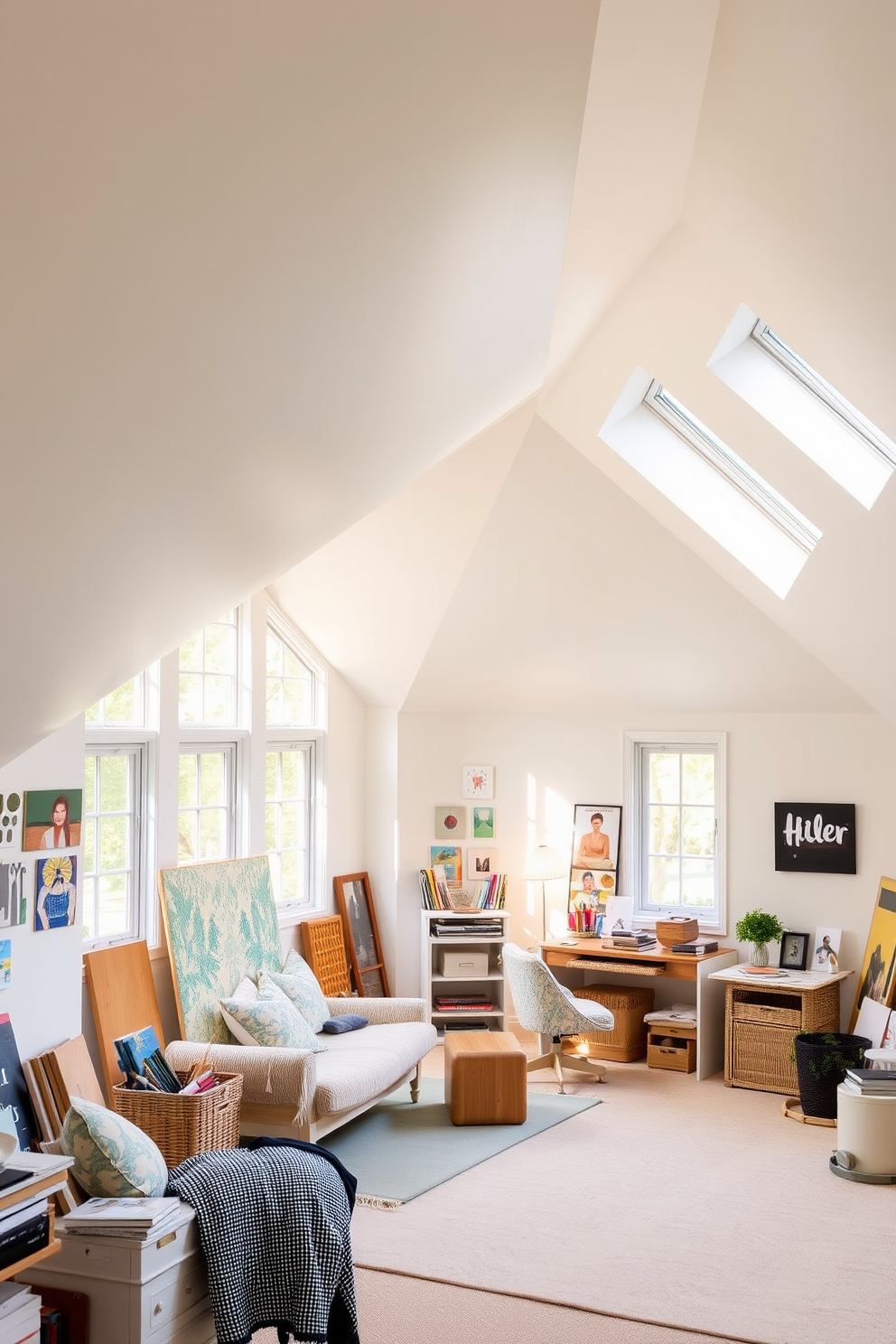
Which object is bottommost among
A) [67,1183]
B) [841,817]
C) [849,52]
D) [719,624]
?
[67,1183]

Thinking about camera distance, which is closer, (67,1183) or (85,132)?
(85,132)

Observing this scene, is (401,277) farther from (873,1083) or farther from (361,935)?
(361,935)

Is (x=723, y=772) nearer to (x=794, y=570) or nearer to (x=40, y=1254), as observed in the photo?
(x=794, y=570)

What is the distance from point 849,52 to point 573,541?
376 cm

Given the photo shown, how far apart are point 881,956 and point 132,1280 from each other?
4.64 m

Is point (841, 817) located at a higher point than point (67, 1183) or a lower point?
higher

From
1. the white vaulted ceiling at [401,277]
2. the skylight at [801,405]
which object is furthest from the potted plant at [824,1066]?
the skylight at [801,405]

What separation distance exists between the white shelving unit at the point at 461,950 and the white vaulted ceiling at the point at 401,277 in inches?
108

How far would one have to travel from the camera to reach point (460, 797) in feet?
27.2

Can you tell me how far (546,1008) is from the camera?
Answer: 6668 mm

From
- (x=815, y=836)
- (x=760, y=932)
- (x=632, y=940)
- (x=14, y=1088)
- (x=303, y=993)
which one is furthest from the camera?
(x=632, y=940)

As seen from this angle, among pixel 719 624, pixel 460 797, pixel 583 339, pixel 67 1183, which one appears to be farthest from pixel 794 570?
pixel 67 1183

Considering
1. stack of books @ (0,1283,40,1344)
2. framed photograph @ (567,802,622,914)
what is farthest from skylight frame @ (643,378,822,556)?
stack of books @ (0,1283,40,1344)

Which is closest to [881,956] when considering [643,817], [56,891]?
[643,817]
